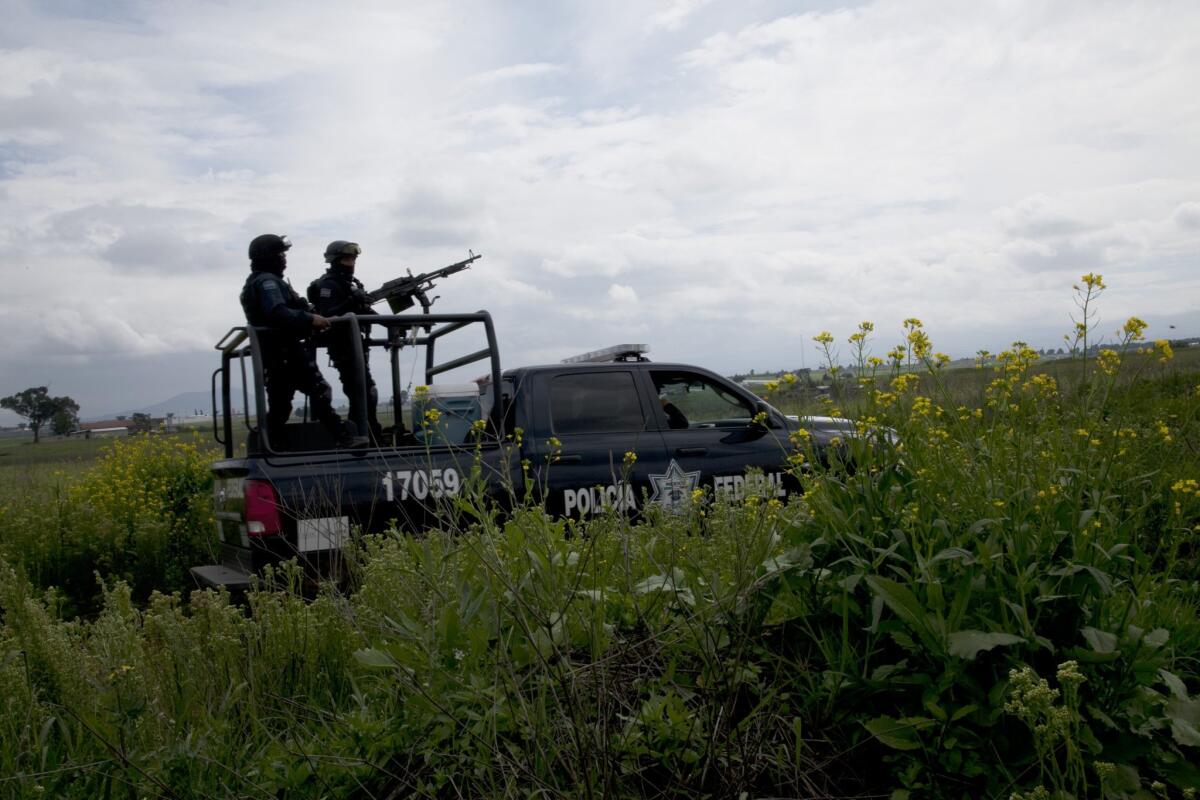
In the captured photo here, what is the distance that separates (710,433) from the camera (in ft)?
23.5

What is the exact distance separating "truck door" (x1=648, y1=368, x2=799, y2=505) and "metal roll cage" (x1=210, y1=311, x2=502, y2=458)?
4.40 feet

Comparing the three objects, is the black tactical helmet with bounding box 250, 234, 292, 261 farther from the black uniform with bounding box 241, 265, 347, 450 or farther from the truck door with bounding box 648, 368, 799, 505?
the truck door with bounding box 648, 368, 799, 505

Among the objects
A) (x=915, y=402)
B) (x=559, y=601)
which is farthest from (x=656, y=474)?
(x=559, y=601)

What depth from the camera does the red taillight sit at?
567 cm

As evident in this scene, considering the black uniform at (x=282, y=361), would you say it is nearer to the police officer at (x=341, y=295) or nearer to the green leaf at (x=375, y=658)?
the police officer at (x=341, y=295)

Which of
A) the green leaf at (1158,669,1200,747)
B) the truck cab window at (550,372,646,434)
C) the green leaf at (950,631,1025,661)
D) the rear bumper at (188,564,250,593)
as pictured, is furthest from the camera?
the truck cab window at (550,372,646,434)

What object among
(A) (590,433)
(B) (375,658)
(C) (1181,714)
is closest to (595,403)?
(A) (590,433)

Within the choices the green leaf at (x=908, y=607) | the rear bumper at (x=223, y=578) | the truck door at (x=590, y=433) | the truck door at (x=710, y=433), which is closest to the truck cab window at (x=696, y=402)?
the truck door at (x=710, y=433)

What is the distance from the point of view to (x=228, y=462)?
6.22m

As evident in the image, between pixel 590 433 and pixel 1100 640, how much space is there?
450 cm

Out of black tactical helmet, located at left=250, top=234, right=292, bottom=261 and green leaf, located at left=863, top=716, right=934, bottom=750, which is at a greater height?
black tactical helmet, located at left=250, top=234, right=292, bottom=261

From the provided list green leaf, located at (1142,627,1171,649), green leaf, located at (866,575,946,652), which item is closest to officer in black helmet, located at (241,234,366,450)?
green leaf, located at (866,575,946,652)

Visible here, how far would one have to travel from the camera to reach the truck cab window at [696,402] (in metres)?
7.28

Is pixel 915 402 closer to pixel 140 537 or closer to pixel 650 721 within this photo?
pixel 650 721
